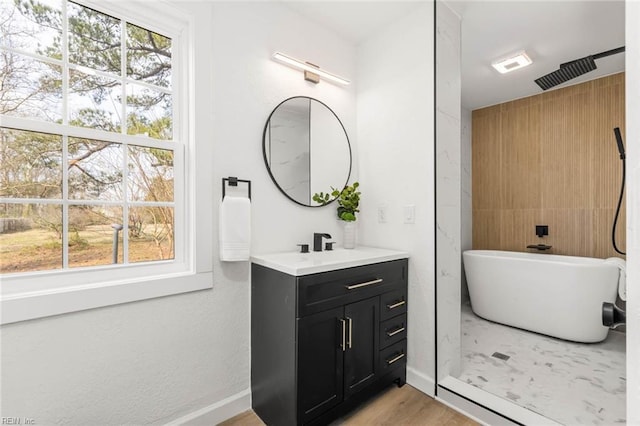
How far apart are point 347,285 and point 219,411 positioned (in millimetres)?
996

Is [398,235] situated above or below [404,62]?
below

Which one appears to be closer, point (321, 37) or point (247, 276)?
point (247, 276)

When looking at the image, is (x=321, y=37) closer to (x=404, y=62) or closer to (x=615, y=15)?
(x=404, y=62)

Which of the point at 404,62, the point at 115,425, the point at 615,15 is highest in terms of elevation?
the point at 615,15

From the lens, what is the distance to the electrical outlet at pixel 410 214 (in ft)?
6.42

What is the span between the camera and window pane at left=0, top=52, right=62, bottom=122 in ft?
3.89

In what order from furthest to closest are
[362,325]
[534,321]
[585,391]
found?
1. [534,321]
2. [585,391]
3. [362,325]

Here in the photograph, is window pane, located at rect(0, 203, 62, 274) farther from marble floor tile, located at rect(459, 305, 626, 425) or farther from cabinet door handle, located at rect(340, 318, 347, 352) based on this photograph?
marble floor tile, located at rect(459, 305, 626, 425)

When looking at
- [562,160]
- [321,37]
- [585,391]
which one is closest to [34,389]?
[321,37]

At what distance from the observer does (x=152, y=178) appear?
1524mm

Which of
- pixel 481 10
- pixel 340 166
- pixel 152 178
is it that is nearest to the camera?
pixel 152 178

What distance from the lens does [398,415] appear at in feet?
5.37

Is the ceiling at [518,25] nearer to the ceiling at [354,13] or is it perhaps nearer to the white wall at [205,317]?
the ceiling at [354,13]

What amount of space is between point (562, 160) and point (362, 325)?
104 inches
